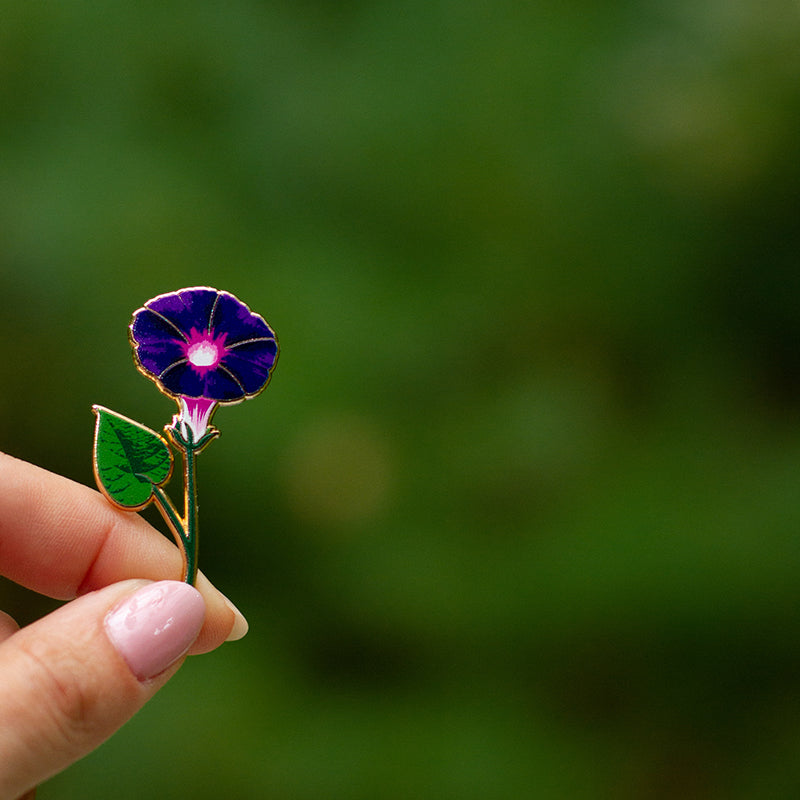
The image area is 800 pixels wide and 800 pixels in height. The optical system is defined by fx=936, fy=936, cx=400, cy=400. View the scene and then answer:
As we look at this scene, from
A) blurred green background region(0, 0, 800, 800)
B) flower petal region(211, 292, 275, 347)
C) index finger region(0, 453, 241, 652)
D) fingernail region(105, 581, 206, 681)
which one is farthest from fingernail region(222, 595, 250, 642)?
blurred green background region(0, 0, 800, 800)

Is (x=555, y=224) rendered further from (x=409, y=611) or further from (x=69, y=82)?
(x=69, y=82)

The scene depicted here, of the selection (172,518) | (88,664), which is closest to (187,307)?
(172,518)

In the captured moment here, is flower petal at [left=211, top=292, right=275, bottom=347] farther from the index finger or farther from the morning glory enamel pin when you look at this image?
the index finger

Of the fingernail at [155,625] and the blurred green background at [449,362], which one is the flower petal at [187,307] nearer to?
the fingernail at [155,625]

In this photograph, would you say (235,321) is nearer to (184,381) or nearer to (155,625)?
(184,381)

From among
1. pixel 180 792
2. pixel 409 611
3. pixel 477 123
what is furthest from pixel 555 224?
pixel 180 792

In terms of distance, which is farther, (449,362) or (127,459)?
(449,362)
